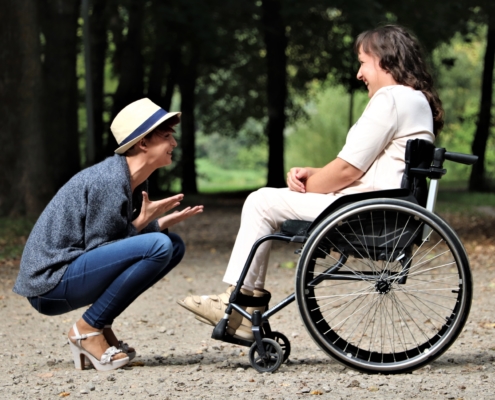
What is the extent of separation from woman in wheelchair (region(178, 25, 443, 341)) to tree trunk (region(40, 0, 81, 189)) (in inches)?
454

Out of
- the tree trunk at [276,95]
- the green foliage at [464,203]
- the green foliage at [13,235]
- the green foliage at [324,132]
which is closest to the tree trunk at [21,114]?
the green foliage at [13,235]

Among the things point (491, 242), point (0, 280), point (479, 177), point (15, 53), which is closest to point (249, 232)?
point (0, 280)

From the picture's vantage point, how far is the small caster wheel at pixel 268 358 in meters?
4.16

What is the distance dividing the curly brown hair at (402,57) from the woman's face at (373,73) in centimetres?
2

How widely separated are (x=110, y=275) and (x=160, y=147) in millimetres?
670

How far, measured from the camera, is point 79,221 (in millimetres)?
4156

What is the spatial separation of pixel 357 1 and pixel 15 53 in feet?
20.5

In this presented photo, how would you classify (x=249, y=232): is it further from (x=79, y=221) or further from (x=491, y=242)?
(x=491, y=242)

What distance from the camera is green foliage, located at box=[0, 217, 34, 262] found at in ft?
32.1

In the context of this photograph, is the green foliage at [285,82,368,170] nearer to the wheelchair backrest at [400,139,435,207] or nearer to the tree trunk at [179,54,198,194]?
the tree trunk at [179,54,198,194]

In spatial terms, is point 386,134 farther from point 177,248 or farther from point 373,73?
point 177,248

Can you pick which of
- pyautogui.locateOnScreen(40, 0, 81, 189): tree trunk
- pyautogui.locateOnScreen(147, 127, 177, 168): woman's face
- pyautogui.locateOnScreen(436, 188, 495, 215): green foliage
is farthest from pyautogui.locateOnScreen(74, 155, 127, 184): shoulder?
pyautogui.locateOnScreen(436, 188, 495, 215): green foliage

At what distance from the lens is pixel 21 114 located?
1377 cm

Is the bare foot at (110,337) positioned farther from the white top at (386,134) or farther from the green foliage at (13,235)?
the green foliage at (13,235)
